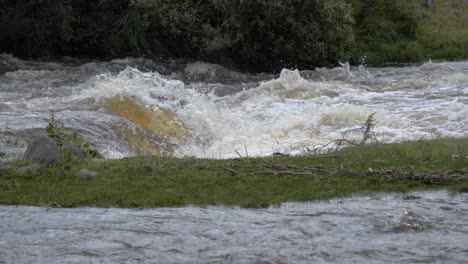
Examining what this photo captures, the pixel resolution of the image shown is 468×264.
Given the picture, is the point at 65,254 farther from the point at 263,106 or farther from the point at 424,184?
the point at 263,106

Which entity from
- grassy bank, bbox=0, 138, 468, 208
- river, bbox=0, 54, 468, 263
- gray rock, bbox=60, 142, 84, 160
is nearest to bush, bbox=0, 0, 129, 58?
river, bbox=0, 54, 468, 263

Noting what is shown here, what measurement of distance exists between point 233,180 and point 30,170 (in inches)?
90.8

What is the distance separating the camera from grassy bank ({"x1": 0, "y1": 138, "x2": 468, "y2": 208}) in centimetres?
784

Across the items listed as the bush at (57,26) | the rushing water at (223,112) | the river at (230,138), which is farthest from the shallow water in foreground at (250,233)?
the bush at (57,26)

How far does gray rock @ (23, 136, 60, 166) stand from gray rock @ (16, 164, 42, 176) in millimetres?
212

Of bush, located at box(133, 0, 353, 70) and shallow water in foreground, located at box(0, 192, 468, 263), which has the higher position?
bush, located at box(133, 0, 353, 70)

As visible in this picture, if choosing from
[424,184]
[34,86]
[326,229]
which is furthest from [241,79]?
[326,229]

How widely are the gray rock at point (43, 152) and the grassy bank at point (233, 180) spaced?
0.19 m

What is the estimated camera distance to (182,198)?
7.82 m

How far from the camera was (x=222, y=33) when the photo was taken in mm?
24359

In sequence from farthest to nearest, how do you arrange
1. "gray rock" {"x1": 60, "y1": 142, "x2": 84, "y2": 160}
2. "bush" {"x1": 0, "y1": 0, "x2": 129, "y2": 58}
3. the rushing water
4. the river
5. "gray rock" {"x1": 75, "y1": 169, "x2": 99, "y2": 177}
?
"bush" {"x1": 0, "y1": 0, "x2": 129, "y2": 58} < the rushing water < "gray rock" {"x1": 60, "y1": 142, "x2": 84, "y2": 160} < "gray rock" {"x1": 75, "y1": 169, "x2": 99, "y2": 177} < the river

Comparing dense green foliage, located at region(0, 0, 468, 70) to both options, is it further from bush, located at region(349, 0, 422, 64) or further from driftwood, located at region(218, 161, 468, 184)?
driftwood, located at region(218, 161, 468, 184)

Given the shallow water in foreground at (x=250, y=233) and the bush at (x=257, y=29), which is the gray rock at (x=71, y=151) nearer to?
the shallow water in foreground at (x=250, y=233)

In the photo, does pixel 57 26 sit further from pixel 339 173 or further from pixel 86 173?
pixel 339 173
